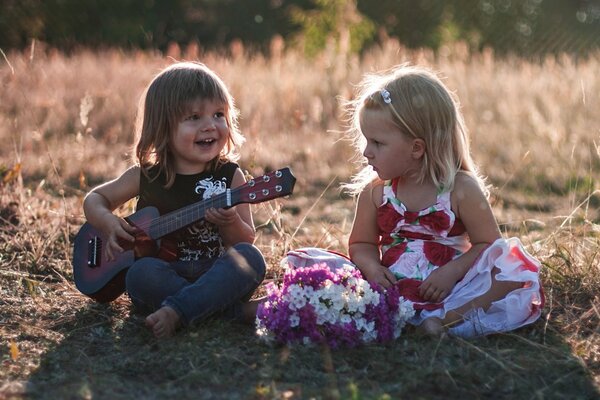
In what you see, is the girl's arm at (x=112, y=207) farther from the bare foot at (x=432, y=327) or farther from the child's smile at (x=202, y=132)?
the bare foot at (x=432, y=327)

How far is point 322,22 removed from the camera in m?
23.1

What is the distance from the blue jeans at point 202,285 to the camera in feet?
12.3

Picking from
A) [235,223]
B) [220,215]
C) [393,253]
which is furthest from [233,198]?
[393,253]

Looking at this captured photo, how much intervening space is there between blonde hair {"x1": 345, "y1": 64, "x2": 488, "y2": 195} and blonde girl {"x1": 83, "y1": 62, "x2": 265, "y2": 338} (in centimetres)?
68

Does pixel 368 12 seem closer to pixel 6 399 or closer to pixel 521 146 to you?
pixel 521 146

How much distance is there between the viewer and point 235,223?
4.05m

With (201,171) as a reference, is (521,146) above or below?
below

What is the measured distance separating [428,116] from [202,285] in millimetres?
1175

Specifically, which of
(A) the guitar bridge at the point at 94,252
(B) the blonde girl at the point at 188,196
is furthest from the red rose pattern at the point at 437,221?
(A) the guitar bridge at the point at 94,252

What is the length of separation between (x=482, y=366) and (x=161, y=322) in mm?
1247

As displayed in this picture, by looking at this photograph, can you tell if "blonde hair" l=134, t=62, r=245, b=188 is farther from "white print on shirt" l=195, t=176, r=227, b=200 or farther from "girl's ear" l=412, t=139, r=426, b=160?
"girl's ear" l=412, t=139, r=426, b=160

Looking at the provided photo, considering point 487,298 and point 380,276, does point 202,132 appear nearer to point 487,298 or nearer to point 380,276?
point 380,276

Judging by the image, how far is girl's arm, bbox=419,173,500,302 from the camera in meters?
3.84

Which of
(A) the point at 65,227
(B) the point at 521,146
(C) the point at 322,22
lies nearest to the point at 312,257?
(A) the point at 65,227
